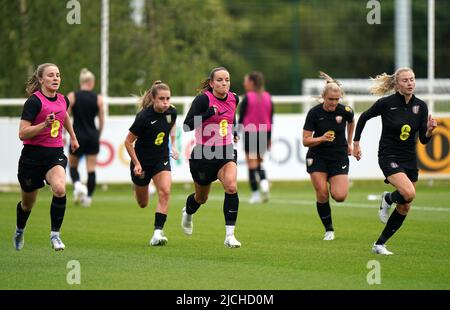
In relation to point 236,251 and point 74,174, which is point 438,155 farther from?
point 236,251

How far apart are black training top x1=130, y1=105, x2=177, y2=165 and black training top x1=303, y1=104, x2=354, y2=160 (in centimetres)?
179

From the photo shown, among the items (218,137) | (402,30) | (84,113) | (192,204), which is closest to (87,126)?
(84,113)

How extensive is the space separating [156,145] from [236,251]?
6.21 ft

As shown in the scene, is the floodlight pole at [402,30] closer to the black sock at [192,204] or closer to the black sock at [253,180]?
the black sock at [253,180]

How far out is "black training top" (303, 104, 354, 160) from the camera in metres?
14.4

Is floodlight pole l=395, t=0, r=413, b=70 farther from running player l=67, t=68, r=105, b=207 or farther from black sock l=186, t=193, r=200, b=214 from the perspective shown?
black sock l=186, t=193, r=200, b=214

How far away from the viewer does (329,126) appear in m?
14.4

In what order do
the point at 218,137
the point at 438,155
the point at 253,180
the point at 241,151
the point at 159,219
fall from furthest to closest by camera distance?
1. the point at 438,155
2. the point at 241,151
3. the point at 253,180
4. the point at 159,219
5. the point at 218,137

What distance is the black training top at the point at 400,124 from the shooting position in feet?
41.9

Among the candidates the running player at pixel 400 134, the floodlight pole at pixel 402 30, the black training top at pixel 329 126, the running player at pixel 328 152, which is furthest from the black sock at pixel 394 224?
the floodlight pole at pixel 402 30

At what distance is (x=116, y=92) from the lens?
91.5 feet

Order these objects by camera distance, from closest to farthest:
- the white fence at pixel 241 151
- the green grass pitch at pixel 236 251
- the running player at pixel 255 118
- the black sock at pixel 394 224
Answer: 1. the green grass pitch at pixel 236 251
2. the black sock at pixel 394 224
3. the running player at pixel 255 118
4. the white fence at pixel 241 151

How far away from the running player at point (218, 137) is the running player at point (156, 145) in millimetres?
476

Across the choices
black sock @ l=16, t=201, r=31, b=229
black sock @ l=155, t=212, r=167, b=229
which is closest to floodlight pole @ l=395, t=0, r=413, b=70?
black sock @ l=155, t=212, r=167, b=229
